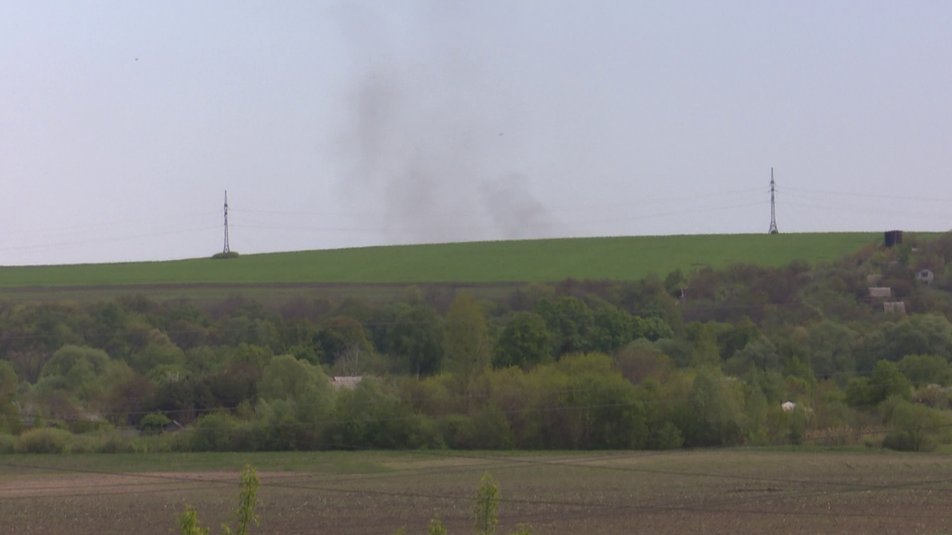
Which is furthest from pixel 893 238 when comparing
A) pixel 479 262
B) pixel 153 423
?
pixel 153 423

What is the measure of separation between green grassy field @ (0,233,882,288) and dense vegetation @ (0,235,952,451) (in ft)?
20.2

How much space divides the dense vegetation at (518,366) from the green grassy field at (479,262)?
6.16 metres

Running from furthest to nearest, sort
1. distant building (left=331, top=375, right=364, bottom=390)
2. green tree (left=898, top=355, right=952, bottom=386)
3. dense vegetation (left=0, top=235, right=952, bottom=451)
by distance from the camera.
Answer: distant building (left=331, top=375, right=364, bottom=390) → green tree (left=898, top=355, right=952, bottom=386) → dense vegetation (left=0, top=235, right=952, bottom=451)

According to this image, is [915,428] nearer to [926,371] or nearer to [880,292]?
[926,371]

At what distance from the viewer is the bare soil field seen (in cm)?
3338

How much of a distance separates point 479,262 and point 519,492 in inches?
2800

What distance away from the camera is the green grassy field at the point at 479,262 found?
104 metres

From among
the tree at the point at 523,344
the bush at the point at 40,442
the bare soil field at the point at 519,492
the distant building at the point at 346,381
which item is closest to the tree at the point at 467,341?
the tree at the point at 523,344

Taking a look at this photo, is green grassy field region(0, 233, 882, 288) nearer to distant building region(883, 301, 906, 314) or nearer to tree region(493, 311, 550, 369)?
distant building region(883, 301, 906, 314)

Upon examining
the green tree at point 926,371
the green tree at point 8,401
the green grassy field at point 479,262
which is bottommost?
the green tree at point 8,401

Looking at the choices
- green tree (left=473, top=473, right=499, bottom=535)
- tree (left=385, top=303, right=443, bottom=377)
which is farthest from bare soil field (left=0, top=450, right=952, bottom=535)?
tree (left=385, top=303, right=443, bottom=377)

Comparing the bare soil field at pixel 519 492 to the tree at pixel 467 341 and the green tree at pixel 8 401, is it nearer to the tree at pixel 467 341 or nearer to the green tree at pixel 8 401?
the green tree at pixel 8 401

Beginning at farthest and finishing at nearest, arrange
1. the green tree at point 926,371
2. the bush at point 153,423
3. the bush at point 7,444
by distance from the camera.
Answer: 1. the green tree at point 926,371
2. the bush at point 153,423
3. the bush at point 7,444

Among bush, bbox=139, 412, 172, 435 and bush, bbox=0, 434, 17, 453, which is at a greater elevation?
bush, bbox=139, 412, 172, 435
